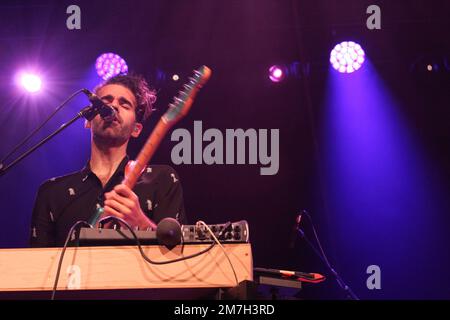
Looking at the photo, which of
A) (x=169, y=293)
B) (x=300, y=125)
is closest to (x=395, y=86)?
(x=300, y=125)

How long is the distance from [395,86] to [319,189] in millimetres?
1040

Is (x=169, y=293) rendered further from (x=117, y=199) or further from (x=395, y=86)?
(x=395, y=86)

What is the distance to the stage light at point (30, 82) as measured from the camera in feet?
15.3

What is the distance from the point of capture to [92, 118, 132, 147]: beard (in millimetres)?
3973

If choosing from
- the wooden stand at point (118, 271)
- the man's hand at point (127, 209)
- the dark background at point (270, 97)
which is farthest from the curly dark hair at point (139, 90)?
the wooden stand at point (118, 271)

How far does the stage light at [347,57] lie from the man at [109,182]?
150 centimetres

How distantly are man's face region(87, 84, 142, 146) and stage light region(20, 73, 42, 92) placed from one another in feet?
2.78

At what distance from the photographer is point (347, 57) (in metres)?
4.74

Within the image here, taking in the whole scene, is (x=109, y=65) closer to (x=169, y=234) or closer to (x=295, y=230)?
(x=295, y=230)

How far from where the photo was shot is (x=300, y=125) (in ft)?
15.4

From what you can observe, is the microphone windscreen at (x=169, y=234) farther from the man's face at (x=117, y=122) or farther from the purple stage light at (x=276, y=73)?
the purple stage light at (x=276, y=73)

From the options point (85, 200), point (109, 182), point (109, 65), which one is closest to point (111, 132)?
point (109, 182)

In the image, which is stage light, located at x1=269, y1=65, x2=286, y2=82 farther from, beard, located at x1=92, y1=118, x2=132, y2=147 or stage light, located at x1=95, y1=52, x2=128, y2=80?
beard, located at x1=92, y1=118, x2=132, y2=147

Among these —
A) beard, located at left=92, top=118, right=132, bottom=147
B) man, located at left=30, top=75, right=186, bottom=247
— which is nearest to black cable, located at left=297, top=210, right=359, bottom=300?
man, located at left=30, top=75, right=186, bottom=247
